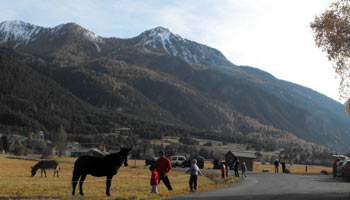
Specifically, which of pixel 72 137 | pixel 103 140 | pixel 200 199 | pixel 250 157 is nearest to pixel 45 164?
pixel 200 199

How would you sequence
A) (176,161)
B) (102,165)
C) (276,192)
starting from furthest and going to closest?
(176,161), (276,192), (102,165)

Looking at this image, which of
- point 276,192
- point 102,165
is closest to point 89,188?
point 102,165

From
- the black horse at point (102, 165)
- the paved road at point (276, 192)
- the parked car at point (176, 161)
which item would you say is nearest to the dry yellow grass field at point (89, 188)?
the black horse at point (102, 165)

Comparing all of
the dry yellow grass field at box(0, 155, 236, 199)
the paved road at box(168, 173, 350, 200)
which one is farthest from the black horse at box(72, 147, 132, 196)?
the paved road at box(168, 173, 350, 200)

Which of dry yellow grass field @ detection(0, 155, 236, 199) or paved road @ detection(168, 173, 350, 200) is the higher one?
paved road @ detection(168, 173, 350, 200)

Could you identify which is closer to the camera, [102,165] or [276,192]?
[102,165]

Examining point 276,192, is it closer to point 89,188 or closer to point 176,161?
point 89,188

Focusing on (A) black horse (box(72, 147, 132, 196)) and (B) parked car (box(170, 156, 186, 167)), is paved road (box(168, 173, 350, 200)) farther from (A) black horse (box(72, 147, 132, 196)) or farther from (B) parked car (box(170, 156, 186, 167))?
(B) parked car (box(170, 156, 186, 167))

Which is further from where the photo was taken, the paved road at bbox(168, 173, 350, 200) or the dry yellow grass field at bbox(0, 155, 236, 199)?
the dry yellow grass field at bbox(0, 155, 236, 199)

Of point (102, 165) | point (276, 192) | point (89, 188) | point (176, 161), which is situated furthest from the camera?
point (176, 161)

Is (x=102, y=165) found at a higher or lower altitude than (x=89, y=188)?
higher

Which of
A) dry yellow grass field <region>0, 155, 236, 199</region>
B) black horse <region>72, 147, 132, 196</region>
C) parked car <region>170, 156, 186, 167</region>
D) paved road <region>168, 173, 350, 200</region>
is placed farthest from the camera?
parked car <region>170, 156, 186, 167</region>


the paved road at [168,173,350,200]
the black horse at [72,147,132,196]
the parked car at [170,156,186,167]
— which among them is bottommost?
the parked car at [170,156,186,167]

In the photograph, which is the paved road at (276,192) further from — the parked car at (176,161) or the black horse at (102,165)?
the parked car at (176,161)
